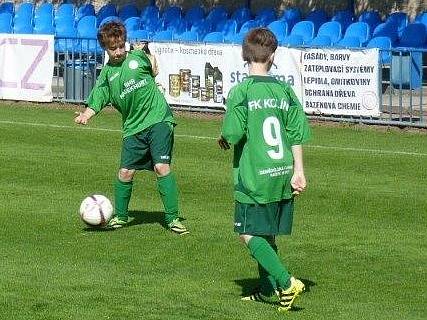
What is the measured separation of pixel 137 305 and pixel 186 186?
621cm

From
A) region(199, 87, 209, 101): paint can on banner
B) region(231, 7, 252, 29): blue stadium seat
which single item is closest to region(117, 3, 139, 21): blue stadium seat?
region(231, 7, 252, 29): blue stadium seat

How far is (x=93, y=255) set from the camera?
10734 mm

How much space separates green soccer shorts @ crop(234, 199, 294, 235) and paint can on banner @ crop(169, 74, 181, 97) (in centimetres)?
1578

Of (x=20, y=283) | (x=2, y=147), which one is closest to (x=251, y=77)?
(x=20, y=283)

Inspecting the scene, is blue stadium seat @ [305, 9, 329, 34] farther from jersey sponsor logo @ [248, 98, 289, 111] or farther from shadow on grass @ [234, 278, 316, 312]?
jersey sponsor logo @ [248, 98, 289, 111]

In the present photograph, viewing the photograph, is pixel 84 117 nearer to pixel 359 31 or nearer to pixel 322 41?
pixel 322 41

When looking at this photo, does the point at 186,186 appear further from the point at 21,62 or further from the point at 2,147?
the point at 21,62

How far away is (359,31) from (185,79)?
21.1 feet

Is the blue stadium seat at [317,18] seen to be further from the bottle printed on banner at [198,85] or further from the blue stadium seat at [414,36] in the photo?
the bottle printed on banner at [198,85]

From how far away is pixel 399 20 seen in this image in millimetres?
30297

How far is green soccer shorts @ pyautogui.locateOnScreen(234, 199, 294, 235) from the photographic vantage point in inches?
343

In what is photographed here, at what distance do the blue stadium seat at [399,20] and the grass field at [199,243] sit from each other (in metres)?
11.4

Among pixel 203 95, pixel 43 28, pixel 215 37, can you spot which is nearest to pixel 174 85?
pixel 203 95

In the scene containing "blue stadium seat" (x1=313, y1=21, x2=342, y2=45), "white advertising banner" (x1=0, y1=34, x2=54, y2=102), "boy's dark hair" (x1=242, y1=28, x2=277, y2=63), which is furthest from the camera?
"blue stadium seat" (x1=313, y1=21, x2=342, y2=45)
